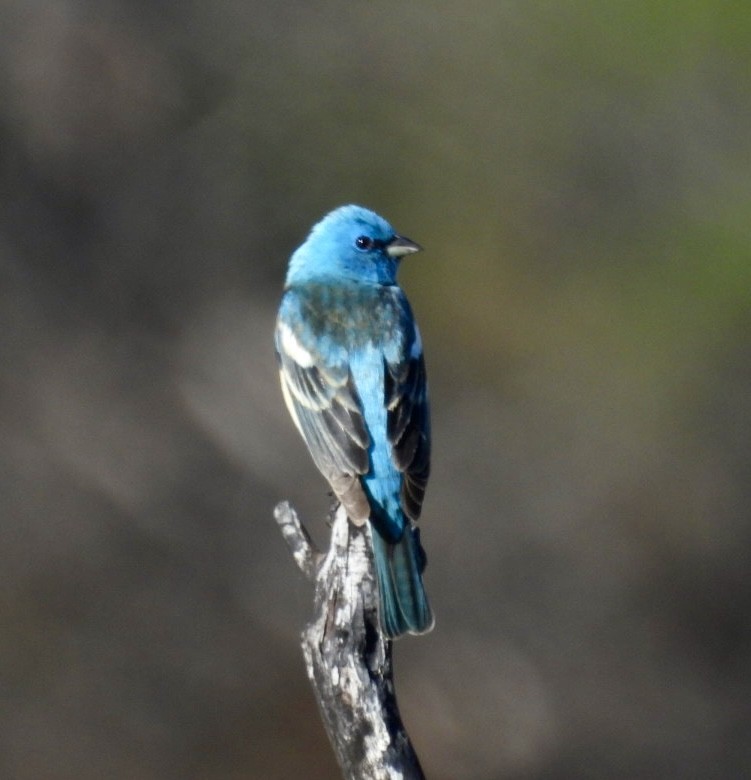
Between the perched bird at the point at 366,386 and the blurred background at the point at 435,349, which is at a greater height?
the blurred background at the point at 435,349

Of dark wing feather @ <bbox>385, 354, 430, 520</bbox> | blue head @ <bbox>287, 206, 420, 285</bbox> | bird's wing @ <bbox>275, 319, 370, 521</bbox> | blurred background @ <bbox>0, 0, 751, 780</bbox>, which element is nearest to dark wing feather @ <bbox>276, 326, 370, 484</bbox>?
bird's wing @ <bbox>275, 319, 370, 521</bbox>

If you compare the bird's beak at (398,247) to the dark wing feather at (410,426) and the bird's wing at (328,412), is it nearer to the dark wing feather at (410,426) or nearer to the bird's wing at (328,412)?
the bird's wing at (328,412)

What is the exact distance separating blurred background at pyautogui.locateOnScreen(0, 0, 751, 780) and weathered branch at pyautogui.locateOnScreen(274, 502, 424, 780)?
142 inches

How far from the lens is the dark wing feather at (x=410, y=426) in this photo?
4.83 metres

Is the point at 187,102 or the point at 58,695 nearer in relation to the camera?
the point at 58,695

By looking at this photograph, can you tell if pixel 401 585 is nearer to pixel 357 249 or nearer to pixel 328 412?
pixel 328 412

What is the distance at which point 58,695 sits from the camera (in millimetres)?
8258

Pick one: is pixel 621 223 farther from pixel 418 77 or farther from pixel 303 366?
pixel 303 366

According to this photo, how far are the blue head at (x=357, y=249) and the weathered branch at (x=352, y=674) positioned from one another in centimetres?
158

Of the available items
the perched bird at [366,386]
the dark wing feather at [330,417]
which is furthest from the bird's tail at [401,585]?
the dark wing feather at [330,417]

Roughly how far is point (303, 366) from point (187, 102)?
4.51 metres

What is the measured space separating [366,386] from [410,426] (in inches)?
9.8

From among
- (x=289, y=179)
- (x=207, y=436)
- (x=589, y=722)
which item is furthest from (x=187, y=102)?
(x=589, y=722)

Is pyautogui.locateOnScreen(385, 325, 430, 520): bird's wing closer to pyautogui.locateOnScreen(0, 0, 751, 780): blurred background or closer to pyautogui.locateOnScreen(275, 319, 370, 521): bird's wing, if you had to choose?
pyautogui.locateOnScreen(275, 319, 370, 521): bird's wing
